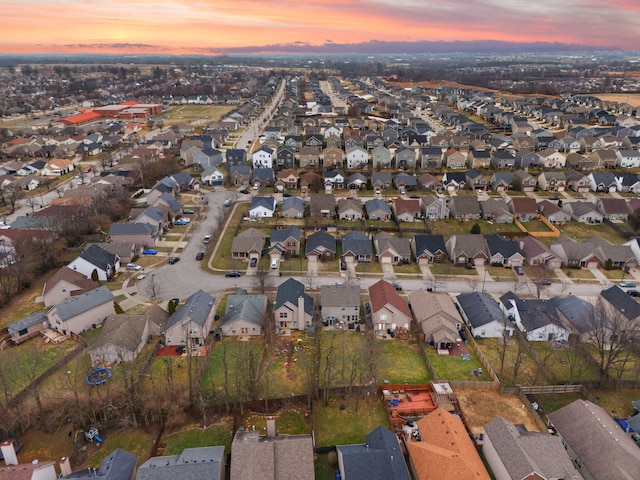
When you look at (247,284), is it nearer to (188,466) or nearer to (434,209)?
(188,466)

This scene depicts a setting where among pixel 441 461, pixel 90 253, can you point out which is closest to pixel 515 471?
pixel 441 461

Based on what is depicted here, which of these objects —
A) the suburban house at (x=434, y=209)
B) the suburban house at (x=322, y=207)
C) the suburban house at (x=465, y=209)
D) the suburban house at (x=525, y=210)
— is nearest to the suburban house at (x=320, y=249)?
the suburban house at (x=322, y=207)

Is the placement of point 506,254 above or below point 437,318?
above

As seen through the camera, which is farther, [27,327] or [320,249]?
[320,249]

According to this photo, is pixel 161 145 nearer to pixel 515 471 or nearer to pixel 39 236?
pixel 39 236

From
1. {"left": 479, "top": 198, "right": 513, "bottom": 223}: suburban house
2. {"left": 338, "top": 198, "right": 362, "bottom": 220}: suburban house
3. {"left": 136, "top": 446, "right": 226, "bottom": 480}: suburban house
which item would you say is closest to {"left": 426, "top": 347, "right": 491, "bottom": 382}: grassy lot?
{"left": 136, "top": 446, "right": 226, "bottom": 480}: suburban house

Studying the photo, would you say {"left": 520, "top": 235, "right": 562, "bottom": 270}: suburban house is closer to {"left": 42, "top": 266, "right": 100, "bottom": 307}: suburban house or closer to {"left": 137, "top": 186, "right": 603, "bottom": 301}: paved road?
{"left": 137, "top": 186, "right": 603, "bottom": 301}: paved road

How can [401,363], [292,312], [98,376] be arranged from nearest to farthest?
[98,376], [401,363], [292,312]

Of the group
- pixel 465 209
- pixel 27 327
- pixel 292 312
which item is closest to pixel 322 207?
pixel 465 209
